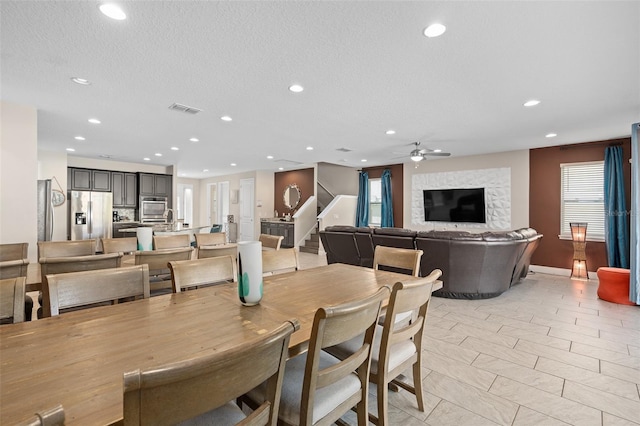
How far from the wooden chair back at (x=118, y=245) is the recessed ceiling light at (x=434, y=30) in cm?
334

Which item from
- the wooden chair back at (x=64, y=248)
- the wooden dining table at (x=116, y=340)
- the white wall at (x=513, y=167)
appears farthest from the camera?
the white wall at (x=513, y=167)

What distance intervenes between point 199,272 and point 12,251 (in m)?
2.15

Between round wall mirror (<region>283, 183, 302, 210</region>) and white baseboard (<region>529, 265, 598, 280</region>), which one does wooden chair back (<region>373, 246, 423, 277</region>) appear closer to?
white baseboard (<region>529, 265, 598, 280</region>)

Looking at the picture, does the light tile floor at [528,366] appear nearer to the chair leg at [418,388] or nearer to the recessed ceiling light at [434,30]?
the chair leg at [418,388]

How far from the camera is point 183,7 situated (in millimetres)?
1895

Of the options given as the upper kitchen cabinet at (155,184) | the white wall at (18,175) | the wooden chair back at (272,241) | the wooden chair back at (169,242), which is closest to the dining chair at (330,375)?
the wooden chair back at (272,241)

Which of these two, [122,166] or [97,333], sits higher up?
[122,166]

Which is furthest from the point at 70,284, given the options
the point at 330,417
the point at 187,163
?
the point at 187,163

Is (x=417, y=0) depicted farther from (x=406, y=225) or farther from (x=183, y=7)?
(x=406, y=225)

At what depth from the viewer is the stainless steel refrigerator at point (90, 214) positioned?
685 cm

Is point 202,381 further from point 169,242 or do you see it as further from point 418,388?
point 169,242

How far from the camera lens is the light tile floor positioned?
6.16 ft

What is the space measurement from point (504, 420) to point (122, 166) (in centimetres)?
929

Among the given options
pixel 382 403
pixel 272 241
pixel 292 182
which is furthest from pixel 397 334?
pixel 292 182
